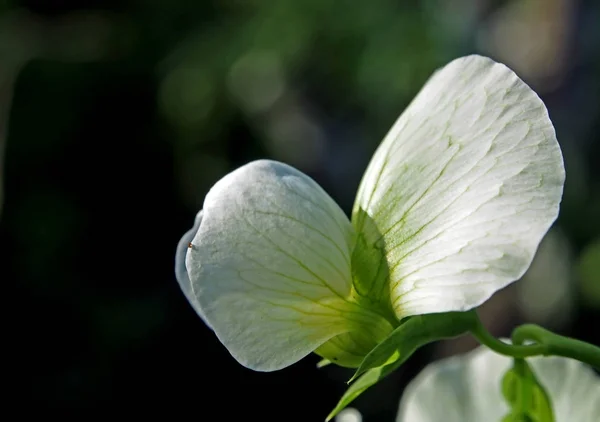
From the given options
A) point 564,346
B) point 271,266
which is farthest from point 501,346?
point 271,266

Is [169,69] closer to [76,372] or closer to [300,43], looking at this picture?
[300,43]

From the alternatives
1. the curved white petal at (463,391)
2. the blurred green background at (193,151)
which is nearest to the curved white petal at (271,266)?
the curved white petal at (463,391)

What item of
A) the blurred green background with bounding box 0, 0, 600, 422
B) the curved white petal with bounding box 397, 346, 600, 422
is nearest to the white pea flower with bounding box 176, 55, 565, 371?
the curved white petal with bounding box 397, 346, 600, 422

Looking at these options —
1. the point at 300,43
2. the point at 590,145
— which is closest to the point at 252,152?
the point at 300,43

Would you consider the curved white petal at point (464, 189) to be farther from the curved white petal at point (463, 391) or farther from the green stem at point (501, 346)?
the curved white petal at point (463, 391)

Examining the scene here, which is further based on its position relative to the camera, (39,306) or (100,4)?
(100,4)

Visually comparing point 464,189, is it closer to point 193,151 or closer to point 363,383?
point 363,383

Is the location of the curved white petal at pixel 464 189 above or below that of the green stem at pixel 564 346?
above
